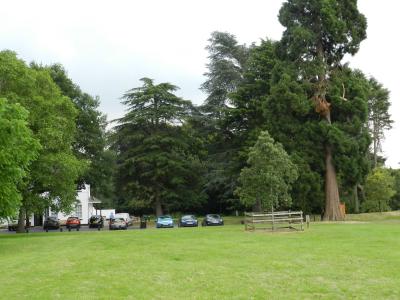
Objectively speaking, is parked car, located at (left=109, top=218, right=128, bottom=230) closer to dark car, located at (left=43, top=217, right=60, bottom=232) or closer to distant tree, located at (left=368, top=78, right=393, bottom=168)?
dark car, located at (left=43, top=217, right=60, bottom=232)

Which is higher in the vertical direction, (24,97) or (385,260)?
(24,97)

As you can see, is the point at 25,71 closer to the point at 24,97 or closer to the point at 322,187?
the point at 24,97

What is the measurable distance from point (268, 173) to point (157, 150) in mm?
27850

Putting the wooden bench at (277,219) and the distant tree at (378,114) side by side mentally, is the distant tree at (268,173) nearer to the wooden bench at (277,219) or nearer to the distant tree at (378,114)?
the wooden bench at (277,219)

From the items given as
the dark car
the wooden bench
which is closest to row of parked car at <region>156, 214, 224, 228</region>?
the dark car

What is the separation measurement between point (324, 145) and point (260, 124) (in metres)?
10.1

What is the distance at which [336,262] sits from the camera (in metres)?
15.2

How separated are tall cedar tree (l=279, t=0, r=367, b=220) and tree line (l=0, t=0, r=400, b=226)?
0.10 metres

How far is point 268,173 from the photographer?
34.8 m

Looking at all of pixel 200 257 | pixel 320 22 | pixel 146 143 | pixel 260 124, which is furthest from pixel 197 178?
pixel 200 257

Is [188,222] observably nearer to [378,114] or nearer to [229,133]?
[229,133]

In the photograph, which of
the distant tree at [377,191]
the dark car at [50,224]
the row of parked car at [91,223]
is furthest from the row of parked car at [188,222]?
the distant tree at [377,191]

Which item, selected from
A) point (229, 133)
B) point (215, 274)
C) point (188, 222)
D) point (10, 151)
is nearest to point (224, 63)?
point (229, 133)

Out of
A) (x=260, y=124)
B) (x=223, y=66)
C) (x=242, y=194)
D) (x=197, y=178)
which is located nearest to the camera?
(x=242, y=194)
